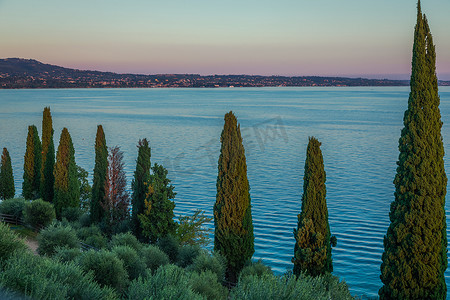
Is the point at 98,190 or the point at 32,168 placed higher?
the point at 32,168

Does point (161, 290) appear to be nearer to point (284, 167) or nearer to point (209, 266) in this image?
point (209, 266)

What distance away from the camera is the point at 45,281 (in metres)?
7.73

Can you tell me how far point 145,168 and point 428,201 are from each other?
49.9ft

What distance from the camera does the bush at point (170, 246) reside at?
21016 mm

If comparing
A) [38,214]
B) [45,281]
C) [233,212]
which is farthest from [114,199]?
[45,281]

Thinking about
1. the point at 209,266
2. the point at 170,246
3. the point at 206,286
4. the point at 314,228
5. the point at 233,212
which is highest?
the point at 314,228

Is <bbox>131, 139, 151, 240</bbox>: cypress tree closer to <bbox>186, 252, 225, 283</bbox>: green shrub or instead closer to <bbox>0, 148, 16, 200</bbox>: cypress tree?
<bbox>186, 252, 225, 283</bbox>: green shrub

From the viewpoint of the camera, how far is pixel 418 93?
1380 centimetres

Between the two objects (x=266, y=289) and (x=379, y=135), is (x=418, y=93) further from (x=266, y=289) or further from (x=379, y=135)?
(x=379, y=135)

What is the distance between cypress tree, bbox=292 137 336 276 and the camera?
15078 millimetres

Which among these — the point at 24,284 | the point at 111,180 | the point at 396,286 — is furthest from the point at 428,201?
the point at 111,180

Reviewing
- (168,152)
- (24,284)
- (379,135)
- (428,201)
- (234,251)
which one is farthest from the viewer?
(379,135)

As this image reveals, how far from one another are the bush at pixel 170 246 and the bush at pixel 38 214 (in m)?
7.85

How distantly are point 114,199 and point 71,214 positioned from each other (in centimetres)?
453
